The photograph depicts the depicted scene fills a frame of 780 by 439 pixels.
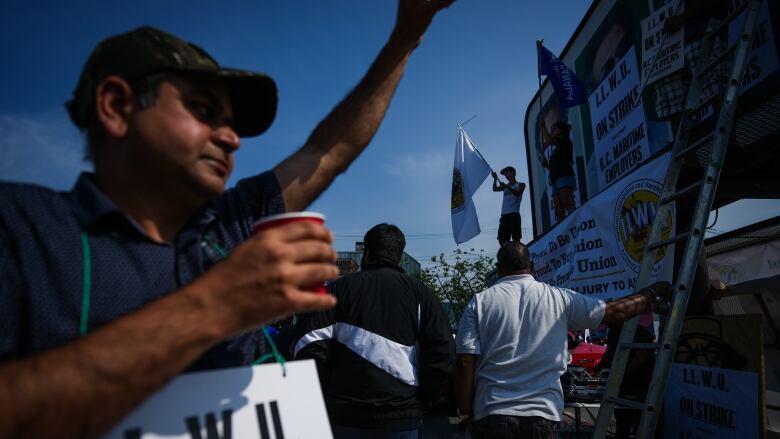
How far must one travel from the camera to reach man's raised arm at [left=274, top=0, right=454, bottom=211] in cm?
139

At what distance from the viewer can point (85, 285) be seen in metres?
0.85

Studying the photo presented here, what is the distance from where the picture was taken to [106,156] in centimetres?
104

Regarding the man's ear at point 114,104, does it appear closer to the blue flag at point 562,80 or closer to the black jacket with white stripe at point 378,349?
the black jacket with white stripe at point 378,349

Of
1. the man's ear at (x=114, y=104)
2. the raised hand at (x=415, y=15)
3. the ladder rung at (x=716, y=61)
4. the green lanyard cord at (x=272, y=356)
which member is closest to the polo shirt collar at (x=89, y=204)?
the man's ear at (x=114, y=104)

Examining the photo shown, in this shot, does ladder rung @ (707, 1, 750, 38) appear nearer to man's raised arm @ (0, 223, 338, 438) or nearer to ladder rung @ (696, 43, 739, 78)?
ladder rung @ (696, 43, 739, 78)

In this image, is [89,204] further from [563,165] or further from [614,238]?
[563,165]

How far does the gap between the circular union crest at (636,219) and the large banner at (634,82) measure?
0.80ft

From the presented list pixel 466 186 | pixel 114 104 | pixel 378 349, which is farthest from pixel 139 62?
pixel 466 186

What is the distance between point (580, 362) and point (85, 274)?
10538 mm

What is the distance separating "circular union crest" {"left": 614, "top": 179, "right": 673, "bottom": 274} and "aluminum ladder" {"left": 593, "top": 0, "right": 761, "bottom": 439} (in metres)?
0.19

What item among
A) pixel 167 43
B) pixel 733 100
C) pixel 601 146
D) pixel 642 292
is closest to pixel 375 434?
pixel 642 292

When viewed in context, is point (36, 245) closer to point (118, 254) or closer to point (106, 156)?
point (118, 254)

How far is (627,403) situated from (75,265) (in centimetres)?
319

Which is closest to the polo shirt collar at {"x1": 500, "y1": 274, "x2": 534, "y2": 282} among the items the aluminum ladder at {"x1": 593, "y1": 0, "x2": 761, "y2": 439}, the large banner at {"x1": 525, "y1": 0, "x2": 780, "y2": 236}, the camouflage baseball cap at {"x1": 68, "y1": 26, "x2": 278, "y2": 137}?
the aluminum ladder at {"x1": 593, "y1": 0, "x2": 761, "y2": 439}
